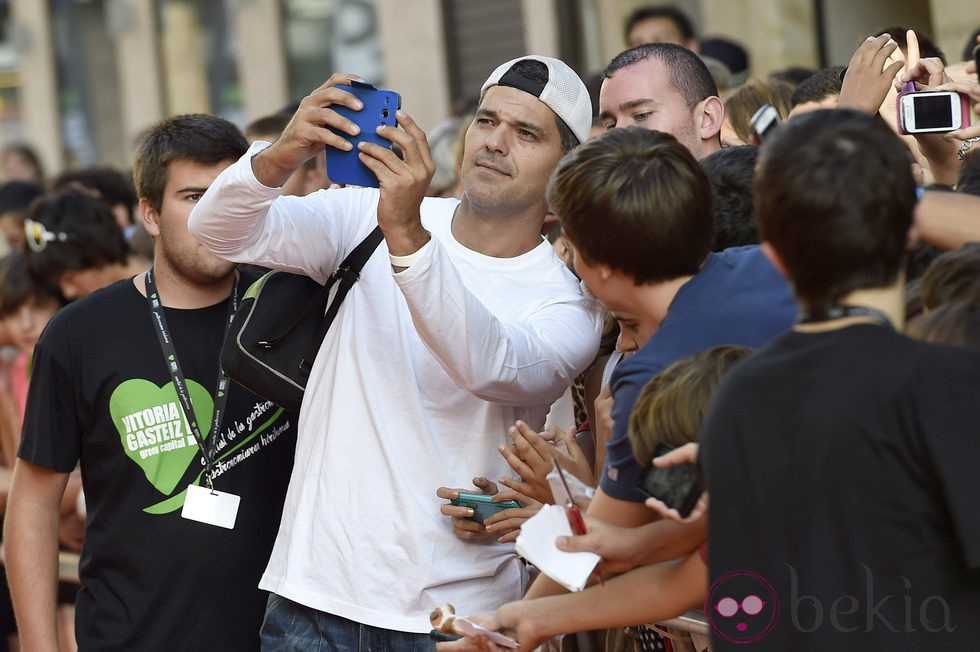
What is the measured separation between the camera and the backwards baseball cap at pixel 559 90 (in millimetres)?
4062

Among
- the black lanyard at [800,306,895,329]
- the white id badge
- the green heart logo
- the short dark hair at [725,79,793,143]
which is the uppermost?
the short dark hair at [725,79,793,143]

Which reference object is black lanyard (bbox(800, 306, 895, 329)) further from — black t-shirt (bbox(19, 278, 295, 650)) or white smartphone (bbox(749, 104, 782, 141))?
black t-shirt (bbox(19, 278, 295, 650))

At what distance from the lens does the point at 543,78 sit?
4.08m

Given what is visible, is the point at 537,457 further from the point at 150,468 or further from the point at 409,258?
the point at 150,468

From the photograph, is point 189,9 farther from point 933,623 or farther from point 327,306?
point 933,623

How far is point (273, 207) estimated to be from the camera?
362 centimetres

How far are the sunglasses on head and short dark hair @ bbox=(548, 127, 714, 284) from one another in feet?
12.5

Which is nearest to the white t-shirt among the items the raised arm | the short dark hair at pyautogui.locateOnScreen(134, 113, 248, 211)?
the short dark hair at pyautogui.locateOnScreen(134, 113, 248, 211)

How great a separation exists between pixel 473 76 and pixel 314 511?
9.00 m

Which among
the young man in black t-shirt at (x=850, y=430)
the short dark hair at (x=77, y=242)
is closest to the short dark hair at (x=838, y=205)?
the young man in black t-shirt at (x=850, y=430)

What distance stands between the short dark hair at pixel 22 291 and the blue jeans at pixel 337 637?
3.31 meters

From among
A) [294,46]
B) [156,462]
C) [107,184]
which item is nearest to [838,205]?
[156,462]

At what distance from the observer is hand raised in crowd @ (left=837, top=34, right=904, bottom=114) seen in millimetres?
3441

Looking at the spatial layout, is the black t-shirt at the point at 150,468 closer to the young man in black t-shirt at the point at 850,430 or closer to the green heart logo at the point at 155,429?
the green heart logo at the point at 155,429
